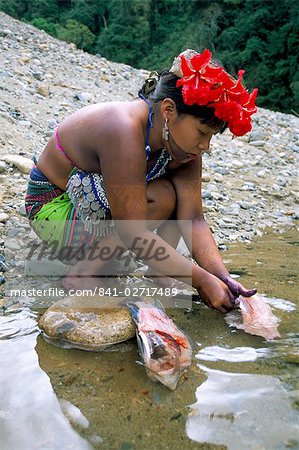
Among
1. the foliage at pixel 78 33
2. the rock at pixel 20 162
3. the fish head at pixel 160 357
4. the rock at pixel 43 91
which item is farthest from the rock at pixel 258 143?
the foliage at pixel 78 33

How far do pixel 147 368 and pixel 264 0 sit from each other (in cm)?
2250

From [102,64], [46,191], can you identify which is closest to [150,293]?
[46,191]

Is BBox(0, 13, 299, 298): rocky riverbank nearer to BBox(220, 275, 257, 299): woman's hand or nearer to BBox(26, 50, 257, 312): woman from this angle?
BBox(26, 50, 257, 312): woman

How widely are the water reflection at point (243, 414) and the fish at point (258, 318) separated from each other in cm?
30

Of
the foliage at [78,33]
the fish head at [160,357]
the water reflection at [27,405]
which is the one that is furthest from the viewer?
the foliage at [78,33]

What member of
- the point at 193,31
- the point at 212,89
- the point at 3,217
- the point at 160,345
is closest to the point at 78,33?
the point at 193,31

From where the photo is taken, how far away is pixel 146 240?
73.9 inches

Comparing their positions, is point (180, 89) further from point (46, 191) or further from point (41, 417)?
point (41, 417)

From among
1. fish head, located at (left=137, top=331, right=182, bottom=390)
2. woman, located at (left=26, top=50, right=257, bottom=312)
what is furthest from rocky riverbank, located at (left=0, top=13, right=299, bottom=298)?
fish head, located at (left=137, top=331, right=182, bottom=390)

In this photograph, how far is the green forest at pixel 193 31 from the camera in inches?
798

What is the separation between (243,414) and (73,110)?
4689mm

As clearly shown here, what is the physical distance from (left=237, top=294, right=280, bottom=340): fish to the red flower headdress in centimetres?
70

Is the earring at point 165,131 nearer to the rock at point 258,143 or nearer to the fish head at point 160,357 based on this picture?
the fish head at point 160,357

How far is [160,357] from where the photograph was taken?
1.58 m
